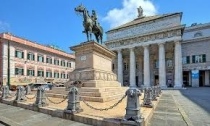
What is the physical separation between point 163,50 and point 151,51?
23.4 feet

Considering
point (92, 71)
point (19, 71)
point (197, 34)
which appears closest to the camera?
point (92, 71)

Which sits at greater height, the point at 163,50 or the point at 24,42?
the point at 24,42

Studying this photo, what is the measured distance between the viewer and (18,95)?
11469 millimetres

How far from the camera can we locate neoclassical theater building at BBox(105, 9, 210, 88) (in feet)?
135

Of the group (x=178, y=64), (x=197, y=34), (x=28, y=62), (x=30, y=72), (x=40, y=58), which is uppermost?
(x=197, y=34)

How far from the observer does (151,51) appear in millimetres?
48688

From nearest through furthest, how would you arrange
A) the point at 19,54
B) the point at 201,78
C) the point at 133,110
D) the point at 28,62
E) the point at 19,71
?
the point at 133,110 → the point at 19,71 → the point at 19,54 → the point at 28,62 → the point at 201,78

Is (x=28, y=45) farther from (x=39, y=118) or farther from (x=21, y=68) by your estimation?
(x=39, y=118)

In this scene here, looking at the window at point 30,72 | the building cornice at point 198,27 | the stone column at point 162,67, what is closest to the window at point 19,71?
the window at point 30,72

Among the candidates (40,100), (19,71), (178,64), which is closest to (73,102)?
(40,100)

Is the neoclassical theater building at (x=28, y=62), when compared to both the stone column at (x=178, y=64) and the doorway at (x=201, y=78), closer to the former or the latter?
the stone column at (x=178, y=64)

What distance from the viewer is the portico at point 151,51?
133ft

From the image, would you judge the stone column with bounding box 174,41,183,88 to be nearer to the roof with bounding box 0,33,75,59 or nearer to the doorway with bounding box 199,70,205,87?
Answer: the doorway with bounding box 199,70,205,87

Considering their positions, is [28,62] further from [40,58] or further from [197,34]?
[197,34]
